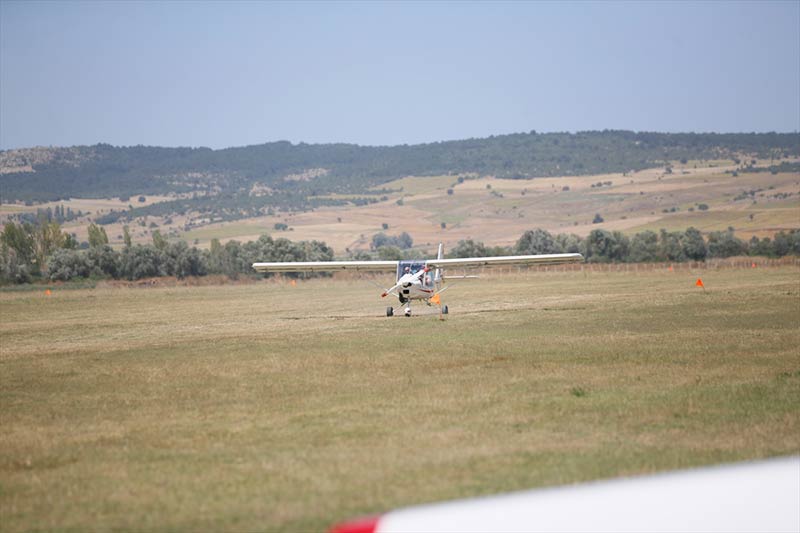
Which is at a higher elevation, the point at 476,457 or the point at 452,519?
the point at 452,519

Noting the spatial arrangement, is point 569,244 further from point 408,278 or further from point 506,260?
point 408,278

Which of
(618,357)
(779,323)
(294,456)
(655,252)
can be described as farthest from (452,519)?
(655,252)

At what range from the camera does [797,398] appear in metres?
12.7

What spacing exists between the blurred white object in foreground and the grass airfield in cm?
404

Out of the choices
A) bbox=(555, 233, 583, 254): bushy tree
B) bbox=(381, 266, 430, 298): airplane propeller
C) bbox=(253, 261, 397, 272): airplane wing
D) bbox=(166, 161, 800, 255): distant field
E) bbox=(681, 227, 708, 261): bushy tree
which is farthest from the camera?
bbox=(166, 161, 800, 255): distant field

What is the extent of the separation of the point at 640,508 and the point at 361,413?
8967 millimetres

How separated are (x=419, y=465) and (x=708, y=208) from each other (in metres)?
162

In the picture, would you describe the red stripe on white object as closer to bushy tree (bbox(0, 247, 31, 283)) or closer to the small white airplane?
the small white airplane

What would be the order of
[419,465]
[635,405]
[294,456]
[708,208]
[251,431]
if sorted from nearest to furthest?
[419,465], [294,456], [251,431], [635,405], [708,208]

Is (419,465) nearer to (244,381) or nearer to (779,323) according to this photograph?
(244,381)

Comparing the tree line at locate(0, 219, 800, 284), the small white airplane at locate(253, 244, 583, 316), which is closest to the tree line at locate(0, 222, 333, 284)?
the tree line at locate(0, 219, 800, 284)

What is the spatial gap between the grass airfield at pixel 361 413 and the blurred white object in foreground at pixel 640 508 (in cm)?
404

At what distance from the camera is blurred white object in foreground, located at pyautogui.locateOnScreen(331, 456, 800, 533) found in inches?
128

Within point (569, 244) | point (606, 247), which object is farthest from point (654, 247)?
point (569, 244)
